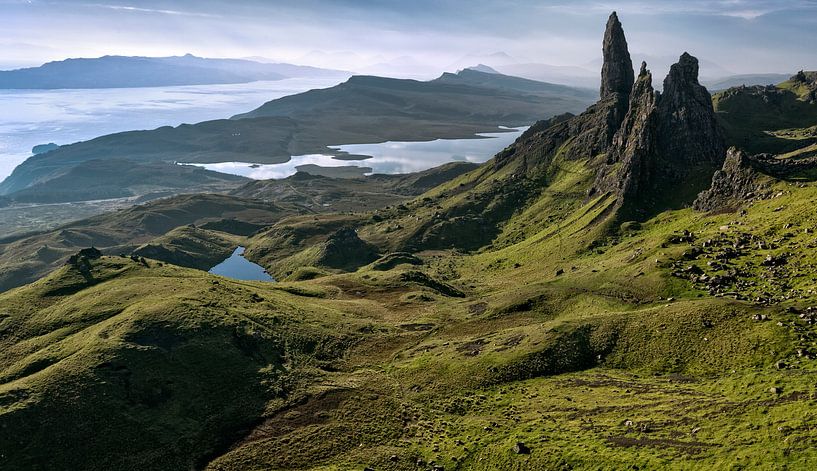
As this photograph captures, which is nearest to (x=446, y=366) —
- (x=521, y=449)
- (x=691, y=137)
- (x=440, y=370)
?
(x=440, y=370)

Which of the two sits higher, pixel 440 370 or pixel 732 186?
pixel 732 186

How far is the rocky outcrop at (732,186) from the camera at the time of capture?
458ft

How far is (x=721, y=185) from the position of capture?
149m

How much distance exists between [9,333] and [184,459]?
57.6 m

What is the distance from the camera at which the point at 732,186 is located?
145375 mm

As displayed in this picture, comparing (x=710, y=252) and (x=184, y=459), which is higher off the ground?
(x=710, y=252)

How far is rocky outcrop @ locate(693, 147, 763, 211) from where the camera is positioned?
458 ft

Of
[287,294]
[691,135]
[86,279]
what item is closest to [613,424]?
[287,294]

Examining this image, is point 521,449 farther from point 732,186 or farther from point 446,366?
point 732,186

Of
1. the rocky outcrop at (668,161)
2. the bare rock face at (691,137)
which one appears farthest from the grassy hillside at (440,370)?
the bare rock face at (691,137)

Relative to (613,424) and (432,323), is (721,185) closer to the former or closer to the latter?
(432,323)

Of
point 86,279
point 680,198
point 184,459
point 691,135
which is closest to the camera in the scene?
point 184,459

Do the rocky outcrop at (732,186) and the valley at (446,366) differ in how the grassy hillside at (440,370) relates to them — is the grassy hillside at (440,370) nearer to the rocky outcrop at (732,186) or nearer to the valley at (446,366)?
the valley at (446,366)

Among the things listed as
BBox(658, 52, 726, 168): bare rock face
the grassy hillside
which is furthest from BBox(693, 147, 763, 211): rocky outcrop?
BBox(658, 52, 726, 168): bare rock face
